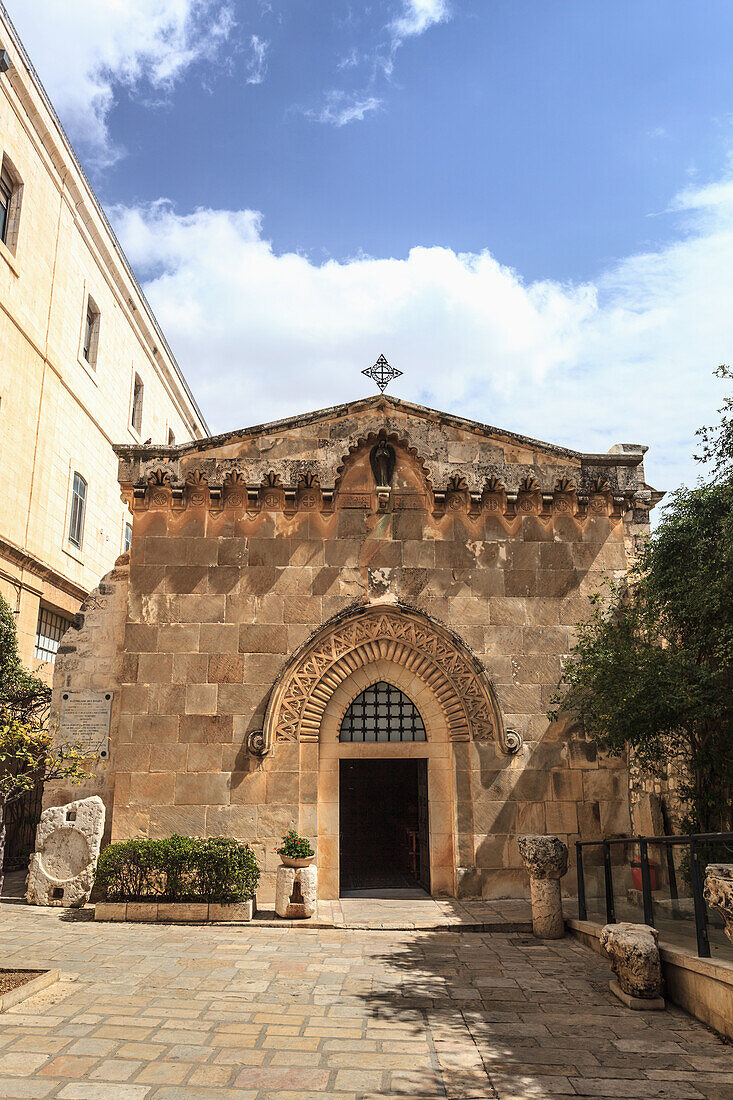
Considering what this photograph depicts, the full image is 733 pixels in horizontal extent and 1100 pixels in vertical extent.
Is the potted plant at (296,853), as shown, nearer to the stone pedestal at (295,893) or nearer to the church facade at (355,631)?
the stone pedestal at (295,893)

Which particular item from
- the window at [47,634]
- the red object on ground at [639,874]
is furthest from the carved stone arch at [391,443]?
the window at [47,634]

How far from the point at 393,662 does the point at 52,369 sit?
11.1 metres

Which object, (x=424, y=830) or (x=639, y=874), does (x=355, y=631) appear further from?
(x=639, y=874)

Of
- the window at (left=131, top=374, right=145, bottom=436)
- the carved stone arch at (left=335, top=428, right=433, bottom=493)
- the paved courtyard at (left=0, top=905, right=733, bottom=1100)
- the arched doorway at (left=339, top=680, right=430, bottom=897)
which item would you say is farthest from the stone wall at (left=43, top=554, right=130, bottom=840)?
the window at (left=131, top=374, right=145, bottom=436)

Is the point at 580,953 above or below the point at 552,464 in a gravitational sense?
below

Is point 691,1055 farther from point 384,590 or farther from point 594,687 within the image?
point 384,590

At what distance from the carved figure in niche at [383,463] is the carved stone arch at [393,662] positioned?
203cm

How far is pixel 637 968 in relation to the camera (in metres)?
6.53

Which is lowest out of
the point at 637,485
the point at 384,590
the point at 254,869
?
the point at 254,869

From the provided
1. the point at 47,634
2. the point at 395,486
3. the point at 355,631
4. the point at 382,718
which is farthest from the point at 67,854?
the point at 47,634

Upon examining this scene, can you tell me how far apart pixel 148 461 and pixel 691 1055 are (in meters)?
10.4

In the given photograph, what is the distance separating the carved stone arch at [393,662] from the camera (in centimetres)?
1181

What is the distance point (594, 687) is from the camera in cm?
1048

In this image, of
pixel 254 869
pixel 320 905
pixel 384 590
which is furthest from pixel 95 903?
pixel 384 590
